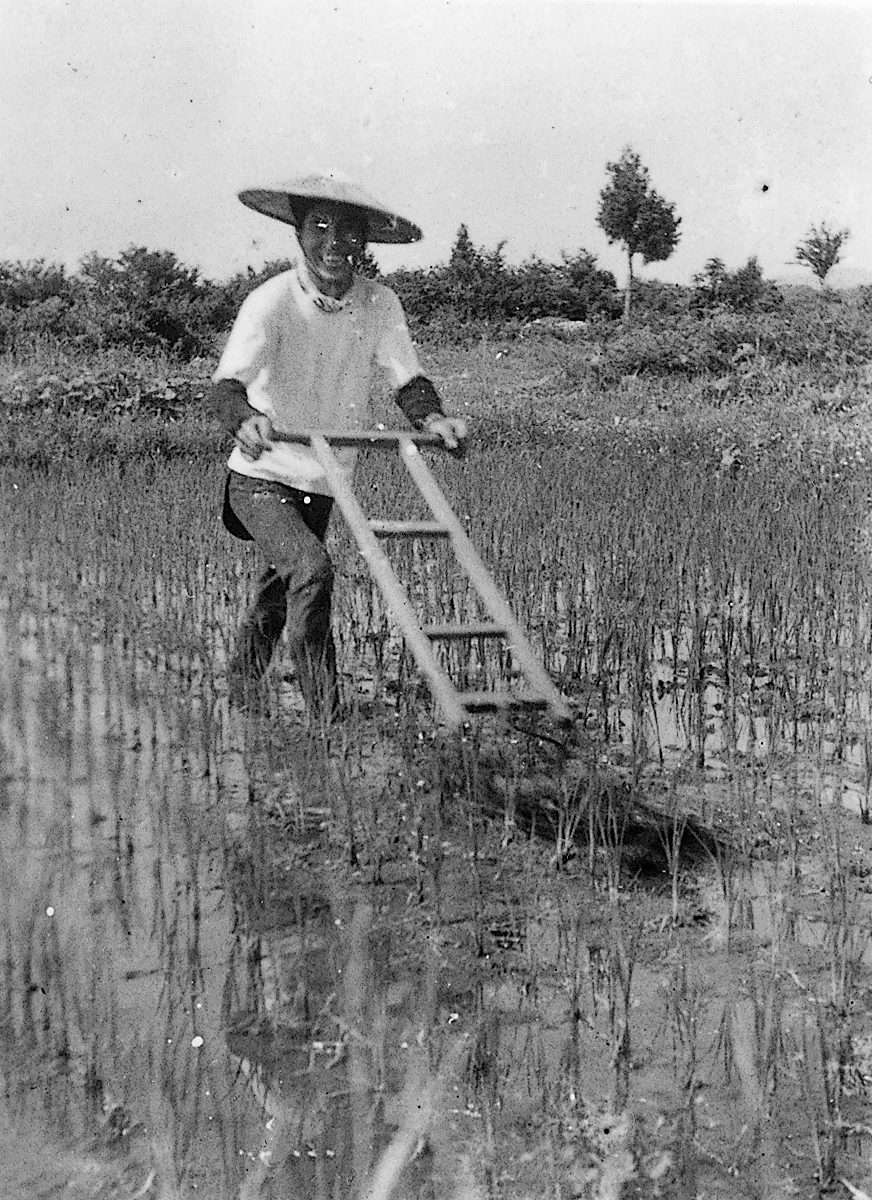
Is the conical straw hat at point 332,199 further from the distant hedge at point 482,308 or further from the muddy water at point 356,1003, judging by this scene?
the muddy water at point 356,1003

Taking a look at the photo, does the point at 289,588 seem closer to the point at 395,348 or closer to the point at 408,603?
the point at 408,603

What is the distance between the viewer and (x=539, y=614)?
441cm

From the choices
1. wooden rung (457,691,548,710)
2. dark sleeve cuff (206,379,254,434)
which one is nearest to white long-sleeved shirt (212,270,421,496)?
dark sleeve cuff (206,379,254,434)

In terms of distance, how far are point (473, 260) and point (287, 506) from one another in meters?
3.97

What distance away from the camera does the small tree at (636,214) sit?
4.41 meters

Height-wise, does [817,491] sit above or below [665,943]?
above

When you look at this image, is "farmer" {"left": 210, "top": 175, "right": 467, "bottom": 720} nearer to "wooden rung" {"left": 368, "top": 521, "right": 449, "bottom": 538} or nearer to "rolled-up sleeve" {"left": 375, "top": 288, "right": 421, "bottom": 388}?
"rolled-up sleeve" {"left": 375, "top": 288, "right": 421, "bottom": 388}

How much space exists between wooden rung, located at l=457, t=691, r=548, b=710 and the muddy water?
236 mm

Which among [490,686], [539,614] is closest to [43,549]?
[539,614]

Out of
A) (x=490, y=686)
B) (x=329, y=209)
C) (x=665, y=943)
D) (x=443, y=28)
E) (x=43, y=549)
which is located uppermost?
(x=443, y=28)

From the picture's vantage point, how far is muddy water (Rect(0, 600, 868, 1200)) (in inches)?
64.6

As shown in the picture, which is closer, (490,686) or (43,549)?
(490,686)

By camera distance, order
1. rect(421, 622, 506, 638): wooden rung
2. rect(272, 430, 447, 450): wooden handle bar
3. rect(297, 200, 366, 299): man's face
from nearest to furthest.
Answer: rect(421, 622, 506, 638): wooden rung < rect(272, 430, 447, 450): wooden handle bar < rect(297, 200, 366, 299): man's face

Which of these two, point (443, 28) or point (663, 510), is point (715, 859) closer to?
point (443, 28)
